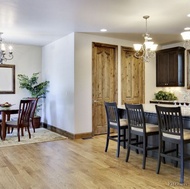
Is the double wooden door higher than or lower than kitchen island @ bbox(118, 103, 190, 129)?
higher

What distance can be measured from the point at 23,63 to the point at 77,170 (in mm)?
4957

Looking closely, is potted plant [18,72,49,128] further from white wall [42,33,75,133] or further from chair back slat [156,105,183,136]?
chair back slat [156,105,183,136]

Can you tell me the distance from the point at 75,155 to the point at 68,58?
8.88ft

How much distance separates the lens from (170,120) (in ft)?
10.6

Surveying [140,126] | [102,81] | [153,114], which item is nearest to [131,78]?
[102,81]

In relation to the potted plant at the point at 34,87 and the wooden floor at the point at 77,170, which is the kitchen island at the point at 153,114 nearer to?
the wooden floor at the point at 77,170

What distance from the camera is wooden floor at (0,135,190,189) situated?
3049 millimetres

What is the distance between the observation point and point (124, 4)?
3.86 metres

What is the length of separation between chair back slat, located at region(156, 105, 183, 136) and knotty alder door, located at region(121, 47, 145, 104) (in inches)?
133

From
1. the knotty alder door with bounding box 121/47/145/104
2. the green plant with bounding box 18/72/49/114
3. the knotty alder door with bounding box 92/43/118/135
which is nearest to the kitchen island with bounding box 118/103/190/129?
the knotty alder door with bounding box 92/43/118/135

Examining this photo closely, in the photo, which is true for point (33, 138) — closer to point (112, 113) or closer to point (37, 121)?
point (37, 121)

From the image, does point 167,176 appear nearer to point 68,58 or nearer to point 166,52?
point 68,58

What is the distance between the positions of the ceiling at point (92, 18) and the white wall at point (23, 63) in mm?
1075

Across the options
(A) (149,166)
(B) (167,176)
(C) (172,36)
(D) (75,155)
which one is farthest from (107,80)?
(B) (167,176)
